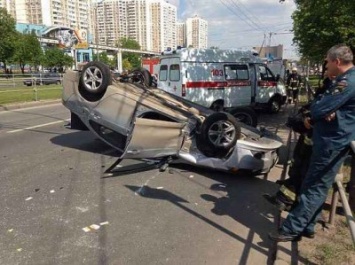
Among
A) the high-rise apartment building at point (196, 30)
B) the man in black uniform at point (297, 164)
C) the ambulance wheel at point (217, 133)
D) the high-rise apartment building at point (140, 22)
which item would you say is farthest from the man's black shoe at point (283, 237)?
the high-rise apartment building at point (140, 22)

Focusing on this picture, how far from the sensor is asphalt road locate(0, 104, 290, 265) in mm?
3732

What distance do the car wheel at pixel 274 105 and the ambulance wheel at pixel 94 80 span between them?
9592 millimetres

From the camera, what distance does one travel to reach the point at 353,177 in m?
4.41

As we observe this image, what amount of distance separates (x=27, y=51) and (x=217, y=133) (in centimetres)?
6082

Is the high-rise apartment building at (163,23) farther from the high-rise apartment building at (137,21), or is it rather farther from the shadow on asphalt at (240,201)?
the shadow on asphalt at (240,201)

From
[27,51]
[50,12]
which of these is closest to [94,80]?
[27,51]

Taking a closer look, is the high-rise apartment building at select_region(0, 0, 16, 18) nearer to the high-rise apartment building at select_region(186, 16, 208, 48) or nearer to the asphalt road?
the high-rise apartment building at select_region(186, 16, 208, 48)

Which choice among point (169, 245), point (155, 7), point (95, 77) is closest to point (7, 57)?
point (155, 7)

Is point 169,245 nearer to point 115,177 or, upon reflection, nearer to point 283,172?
point 115,177

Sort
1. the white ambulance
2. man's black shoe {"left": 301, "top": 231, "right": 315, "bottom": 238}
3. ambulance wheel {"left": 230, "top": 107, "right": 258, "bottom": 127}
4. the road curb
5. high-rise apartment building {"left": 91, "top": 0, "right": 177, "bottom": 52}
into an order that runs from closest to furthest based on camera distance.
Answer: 1. man's black shoe {"left": 301, "top": 231, "right": 315, "bottom": 238}
2. ambulance wheel {"left": 230, "top": 107, "right": 258, "bottom": 127}
3. the white ambulance
4. the road curb
5. high-rise apartment building {"left": 91, "top": 0, "right": 177, "bottom": 52}

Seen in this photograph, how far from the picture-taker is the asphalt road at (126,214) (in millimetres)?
3732

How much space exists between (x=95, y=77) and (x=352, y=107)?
5023 mm

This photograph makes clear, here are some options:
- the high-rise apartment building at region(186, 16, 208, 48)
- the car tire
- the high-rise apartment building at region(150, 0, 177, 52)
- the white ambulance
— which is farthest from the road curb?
the high-rise apartment building at region(150, 0, 177, 52)

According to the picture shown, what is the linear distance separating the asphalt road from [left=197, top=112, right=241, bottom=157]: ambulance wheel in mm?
470
